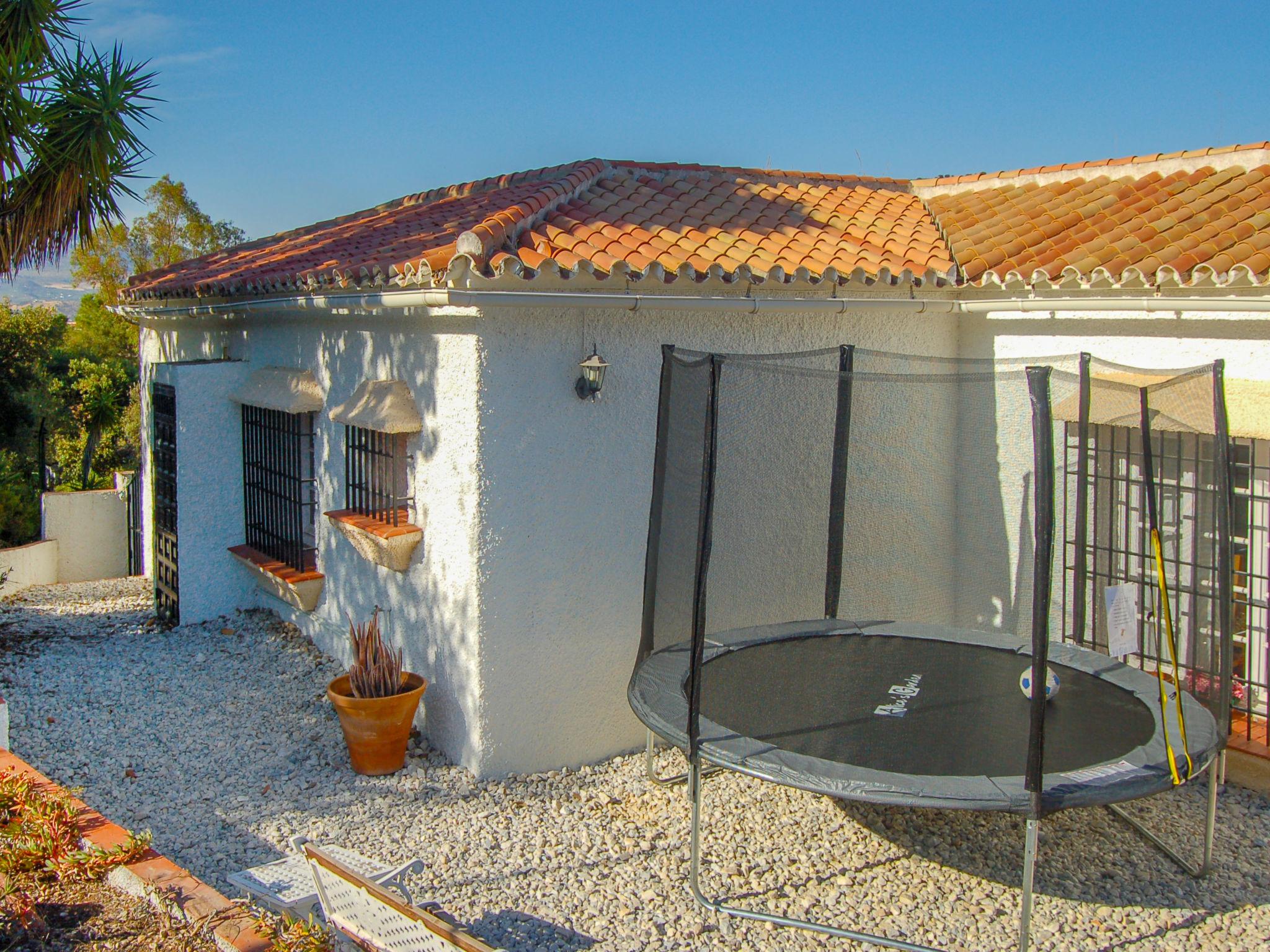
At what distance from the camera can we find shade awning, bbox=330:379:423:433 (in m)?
6.49

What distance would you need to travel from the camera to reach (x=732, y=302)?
653 centimetres

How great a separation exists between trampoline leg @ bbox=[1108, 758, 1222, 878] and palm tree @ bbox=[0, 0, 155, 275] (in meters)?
9.96

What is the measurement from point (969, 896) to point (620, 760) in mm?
2459

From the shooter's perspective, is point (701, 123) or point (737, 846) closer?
point (737, 846)

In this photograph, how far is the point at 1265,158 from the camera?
7.88 meters

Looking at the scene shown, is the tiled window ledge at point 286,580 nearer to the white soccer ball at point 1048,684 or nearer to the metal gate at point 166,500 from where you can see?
the metal gate at point 166,500

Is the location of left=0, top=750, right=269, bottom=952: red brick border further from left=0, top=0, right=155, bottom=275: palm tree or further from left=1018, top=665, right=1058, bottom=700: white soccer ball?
left=0, top=0, right=155, bottom=275: palm tree

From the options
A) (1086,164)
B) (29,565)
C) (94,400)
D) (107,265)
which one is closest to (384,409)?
(1086,164)

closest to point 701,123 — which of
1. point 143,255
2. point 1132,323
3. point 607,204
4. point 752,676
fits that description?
point 607,204

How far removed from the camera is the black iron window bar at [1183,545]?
6258mm

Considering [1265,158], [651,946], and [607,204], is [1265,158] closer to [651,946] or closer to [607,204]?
[607,204]

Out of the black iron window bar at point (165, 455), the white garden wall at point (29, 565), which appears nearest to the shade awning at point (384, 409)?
the black iron window bar at point (165, 455)

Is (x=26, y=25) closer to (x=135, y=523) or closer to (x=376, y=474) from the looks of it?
(x=376, y=474)

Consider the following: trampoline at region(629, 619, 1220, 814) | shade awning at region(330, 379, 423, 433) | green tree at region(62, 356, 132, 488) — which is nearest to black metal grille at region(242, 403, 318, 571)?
shade awning at region(330, 379, 423, 433)
